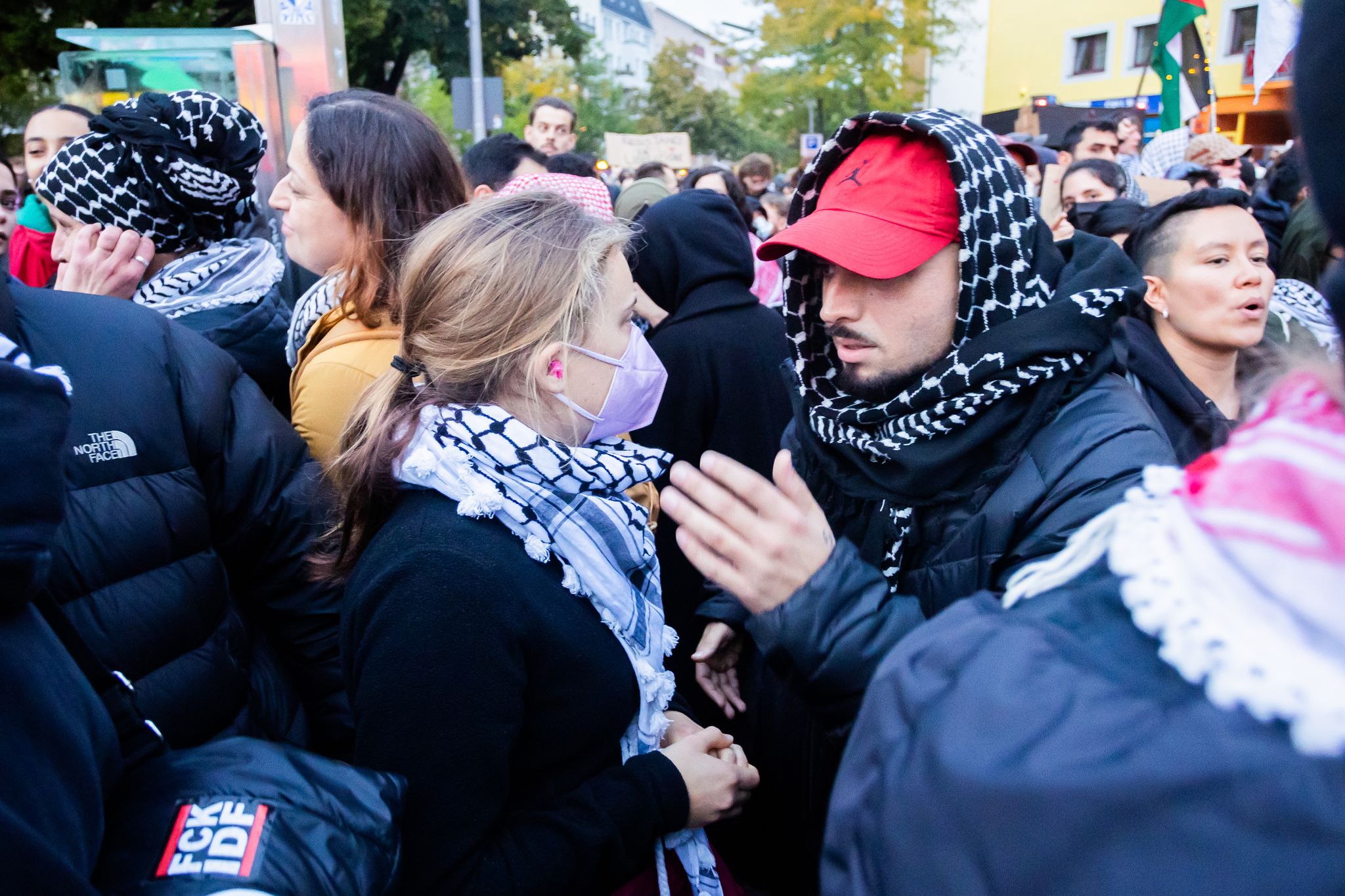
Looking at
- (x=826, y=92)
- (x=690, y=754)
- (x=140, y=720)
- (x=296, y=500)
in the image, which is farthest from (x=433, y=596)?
(x=826, y=92)

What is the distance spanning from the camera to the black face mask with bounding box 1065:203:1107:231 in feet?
15.8

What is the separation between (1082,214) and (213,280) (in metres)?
4.25

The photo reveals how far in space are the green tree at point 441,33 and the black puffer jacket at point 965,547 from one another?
22721 mm

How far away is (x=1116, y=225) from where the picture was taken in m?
4.44

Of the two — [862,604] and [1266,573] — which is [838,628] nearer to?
[862,604]

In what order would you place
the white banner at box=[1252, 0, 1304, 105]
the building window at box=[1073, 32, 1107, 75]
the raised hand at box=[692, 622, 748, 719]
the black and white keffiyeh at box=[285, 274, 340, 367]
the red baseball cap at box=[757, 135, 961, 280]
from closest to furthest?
the red baseball cap at box=[757, 135, 961, 280], the raised hand at box=[692, 622, 748, 719], the black and white keffiyeh at box=[285, 274, 340, 367], the white banner at box=[1252, 0, 1304, 105], the building window at box=[1073, 32, 1107, 75]

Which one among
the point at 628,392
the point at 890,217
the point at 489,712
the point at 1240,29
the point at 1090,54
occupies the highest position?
the point at 1240,29

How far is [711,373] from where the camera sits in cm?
355

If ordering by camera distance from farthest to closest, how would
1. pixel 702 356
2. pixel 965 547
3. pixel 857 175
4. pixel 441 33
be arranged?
1. pixel 441 33
2. pixel 702 356
3. pixel 857 175
4. pixel 965 547

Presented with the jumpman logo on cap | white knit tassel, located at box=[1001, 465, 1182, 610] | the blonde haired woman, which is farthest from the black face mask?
white knit tassel, located at box=[1001, 465, 1182, 610]

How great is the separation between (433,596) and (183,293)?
1.84 meters

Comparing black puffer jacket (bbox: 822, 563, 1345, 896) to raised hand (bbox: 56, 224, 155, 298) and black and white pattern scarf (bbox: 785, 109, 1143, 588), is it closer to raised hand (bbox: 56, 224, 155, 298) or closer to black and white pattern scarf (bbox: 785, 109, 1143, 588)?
black and white pattern scarf (bbox: 785, 109, 1143, 588)

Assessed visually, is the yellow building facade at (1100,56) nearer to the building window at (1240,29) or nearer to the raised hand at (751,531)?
the building window at (1240,29)

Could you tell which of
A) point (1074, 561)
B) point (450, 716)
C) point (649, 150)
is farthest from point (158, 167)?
point (649, 150)
